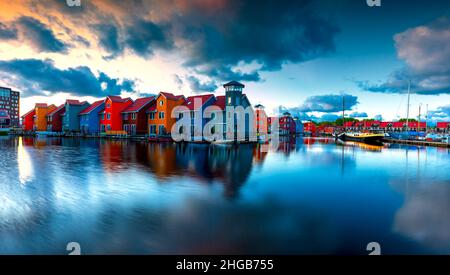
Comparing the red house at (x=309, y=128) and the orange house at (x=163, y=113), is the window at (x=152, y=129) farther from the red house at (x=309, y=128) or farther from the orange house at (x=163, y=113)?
the red house at (x=309, y=128)

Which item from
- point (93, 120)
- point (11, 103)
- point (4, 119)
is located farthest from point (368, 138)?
point (11, 103)

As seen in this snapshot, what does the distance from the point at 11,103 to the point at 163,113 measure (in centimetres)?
18814

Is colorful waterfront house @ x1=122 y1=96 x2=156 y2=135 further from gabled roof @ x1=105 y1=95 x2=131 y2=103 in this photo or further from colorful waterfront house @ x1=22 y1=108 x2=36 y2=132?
colorful waterfront house @ x1=22 y1=108 x2=36 y2=132

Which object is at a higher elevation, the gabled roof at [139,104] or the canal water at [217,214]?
the gabled roof at [139,104]

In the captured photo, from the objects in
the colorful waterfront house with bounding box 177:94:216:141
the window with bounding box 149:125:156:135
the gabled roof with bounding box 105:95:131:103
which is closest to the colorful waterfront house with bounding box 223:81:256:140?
the colorful waterfront house with bounding box 177:94:216:141

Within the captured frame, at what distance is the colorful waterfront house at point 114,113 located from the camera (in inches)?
2131

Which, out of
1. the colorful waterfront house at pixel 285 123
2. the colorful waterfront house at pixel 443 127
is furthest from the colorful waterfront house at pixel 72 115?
the colorful waterfront house at pixel 443 127

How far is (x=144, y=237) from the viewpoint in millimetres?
6211

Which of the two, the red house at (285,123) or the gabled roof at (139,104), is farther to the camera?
the red house at (285,123)

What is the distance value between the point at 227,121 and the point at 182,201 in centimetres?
3712

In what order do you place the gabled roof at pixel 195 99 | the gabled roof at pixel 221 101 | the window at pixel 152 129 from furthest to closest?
1. the window at pixel 152 129
2. the gabled roof at pixel 195 99
3. the gabled roof at pixel 221 101

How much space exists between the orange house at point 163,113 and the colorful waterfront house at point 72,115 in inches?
1070

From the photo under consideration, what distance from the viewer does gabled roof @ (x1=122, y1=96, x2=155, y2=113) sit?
2037 inches

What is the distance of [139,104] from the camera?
53.4m
